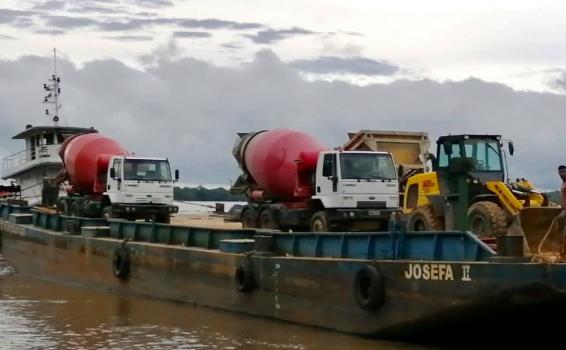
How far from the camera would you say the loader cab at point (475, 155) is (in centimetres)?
1962

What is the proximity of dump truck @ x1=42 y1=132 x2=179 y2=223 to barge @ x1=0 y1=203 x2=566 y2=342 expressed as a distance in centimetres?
407

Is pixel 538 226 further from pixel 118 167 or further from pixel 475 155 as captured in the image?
pixel 118 167

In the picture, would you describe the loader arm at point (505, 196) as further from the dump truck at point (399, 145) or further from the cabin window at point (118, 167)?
the cabin window at point (118, 167)

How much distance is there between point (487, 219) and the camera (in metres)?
18.0

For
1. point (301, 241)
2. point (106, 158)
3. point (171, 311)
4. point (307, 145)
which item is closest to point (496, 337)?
point (301, 241)

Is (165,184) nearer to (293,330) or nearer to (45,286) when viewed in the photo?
(45,286)

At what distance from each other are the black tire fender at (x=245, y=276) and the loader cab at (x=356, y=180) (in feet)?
15.5

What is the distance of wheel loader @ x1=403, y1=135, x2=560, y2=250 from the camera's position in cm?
1823

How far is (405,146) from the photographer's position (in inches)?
1203

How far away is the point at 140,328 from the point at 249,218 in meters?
9.03

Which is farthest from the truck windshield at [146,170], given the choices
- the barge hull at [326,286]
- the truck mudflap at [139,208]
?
the barge hull at [326,286]

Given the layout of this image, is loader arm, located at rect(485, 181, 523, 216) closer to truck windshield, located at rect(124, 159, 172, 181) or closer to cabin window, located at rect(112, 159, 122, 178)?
truck windshield, located at rect(124, 159, 172, 181)

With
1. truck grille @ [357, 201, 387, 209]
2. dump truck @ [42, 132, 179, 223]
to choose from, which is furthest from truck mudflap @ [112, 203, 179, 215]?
truck grille @ [357, 201, 387, 209]

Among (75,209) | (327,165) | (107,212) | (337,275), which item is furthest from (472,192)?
(75,209)
